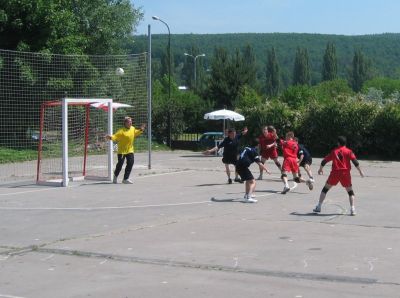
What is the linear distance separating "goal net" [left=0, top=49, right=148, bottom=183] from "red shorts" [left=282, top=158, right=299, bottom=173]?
328 inches

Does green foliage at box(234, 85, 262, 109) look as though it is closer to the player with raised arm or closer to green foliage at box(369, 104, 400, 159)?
green foliage at box(369, 104, 400, 159)

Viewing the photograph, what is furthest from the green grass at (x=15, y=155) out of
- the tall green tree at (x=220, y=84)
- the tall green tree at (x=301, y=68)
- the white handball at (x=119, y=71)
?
the tall green tree at (x=301, y=68)

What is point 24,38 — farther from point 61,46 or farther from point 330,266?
point 330,266

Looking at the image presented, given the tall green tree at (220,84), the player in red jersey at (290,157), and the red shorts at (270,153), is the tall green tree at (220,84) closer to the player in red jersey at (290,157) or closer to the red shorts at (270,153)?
the red shorts at (270,153)

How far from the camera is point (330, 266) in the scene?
8750 millimetres

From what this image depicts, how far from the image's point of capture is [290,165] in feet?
55.8

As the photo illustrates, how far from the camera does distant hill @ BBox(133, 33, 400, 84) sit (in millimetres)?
Answer: 159500

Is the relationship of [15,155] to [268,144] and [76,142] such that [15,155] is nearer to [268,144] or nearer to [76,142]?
[76,142]

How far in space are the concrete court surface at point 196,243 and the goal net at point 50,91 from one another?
8360 millimetres

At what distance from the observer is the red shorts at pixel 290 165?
1694 cm

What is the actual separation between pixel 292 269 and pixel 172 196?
7.99 meters

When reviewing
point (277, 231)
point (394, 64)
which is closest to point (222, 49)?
point (277, 231)

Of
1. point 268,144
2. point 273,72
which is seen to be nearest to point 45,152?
point 268,144

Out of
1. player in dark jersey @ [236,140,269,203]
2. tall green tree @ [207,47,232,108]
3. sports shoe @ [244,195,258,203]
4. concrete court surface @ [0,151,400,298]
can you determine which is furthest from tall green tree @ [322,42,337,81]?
sports shoe @ [244,195,258,203]
